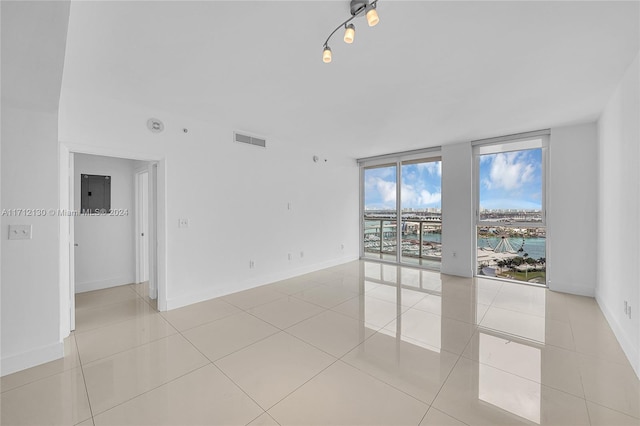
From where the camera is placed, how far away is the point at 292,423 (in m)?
1.64

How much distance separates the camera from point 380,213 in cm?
661

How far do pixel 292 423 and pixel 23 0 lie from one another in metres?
2.65

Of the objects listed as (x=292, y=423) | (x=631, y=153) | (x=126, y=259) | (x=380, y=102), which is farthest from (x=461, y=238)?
(x=126, y=259)

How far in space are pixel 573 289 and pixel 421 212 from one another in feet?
9.18

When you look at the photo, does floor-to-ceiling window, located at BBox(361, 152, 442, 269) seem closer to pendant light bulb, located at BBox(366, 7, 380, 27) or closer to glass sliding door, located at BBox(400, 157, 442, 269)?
glass sliding door, located at BBox(400, 157, 442, 269)

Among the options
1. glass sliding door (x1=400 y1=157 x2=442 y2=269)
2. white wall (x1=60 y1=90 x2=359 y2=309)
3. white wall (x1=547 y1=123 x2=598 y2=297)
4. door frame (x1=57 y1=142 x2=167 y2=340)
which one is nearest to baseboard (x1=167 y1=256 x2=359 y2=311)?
white wall (x1=60 y1=90 x2=359 y2=309)

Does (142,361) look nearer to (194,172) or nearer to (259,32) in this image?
(194,172)

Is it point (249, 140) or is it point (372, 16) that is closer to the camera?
point (372, 16)

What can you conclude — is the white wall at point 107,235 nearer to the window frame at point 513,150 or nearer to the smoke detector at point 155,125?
the smoke detector at point 155,125

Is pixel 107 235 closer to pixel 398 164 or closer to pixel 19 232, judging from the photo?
pixel 19 232

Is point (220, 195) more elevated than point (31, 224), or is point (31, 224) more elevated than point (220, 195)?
point (220, 195)

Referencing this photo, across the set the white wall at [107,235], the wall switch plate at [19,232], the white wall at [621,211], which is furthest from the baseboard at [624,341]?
the white wall at [107,235]

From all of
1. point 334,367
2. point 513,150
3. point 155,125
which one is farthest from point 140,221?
point 513,150

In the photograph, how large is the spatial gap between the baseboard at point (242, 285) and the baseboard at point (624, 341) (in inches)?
171
